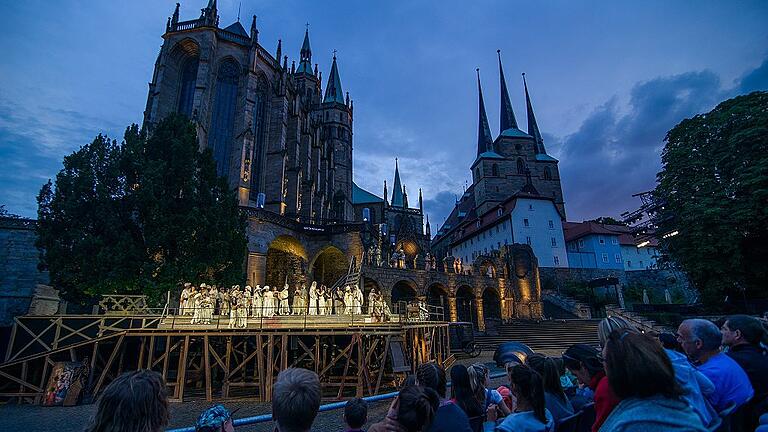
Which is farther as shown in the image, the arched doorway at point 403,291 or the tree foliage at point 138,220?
the arched doorway at point 403,291

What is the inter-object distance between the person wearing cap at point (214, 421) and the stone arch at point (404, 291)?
2688cm

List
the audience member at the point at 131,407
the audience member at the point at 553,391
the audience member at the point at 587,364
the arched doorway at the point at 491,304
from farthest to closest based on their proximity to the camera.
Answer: the arched doorway at the point at 491,304 → the audience member at the point at 553,391 → the audience member at the point at 587,364 → the audience member at the point at 131,407

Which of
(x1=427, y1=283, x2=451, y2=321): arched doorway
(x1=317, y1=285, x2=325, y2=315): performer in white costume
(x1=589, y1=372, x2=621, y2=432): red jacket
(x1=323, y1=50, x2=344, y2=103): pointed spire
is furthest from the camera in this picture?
(x1=323, y1=50, x2=344, y2=103): pointed spire

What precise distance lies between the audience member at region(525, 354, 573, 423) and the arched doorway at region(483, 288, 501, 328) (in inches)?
1325

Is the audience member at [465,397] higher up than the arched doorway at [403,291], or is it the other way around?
the arched doorway at [403,291]

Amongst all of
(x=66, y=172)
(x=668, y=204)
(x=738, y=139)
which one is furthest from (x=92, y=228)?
(x=738, y=139)

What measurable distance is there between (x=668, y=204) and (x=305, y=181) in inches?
1197

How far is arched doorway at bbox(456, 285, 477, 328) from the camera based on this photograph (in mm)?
34094

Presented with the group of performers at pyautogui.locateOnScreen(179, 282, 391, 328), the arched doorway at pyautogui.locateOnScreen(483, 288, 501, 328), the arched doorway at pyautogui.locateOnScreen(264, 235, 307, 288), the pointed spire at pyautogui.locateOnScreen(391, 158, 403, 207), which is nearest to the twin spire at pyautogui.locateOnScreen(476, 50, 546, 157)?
the pointed spire at pyautogui.locateOnScreen(391, 158, 403, 207)

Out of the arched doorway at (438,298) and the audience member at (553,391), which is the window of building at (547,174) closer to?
the arched doorway at (438,298)

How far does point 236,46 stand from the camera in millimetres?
34156

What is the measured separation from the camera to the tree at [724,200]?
2333 centimetres

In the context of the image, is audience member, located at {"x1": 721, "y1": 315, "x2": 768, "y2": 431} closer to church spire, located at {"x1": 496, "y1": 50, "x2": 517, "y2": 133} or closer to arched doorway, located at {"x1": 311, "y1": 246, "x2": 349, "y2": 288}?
arched doorway, located at {"x1": 311, "y1": 246, "x2": 349, "y2": 288}

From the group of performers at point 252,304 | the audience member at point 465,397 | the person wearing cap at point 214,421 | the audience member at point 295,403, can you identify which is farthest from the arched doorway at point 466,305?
the audience member at point 295,403
